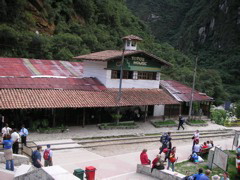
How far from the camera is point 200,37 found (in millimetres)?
138500

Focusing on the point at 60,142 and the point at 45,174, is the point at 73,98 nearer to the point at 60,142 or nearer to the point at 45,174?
the point at 60,142

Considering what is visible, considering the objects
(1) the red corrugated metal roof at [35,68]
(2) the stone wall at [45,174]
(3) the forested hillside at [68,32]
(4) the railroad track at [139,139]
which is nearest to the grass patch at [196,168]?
(4) the railroad track at [139,139]

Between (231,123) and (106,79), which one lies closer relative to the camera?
(106,79)

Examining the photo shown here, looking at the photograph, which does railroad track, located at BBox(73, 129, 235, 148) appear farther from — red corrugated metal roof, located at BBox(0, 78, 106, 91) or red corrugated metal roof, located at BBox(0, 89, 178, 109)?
red corrugated metal roof, located at BBox(0, 78, 106, 91)

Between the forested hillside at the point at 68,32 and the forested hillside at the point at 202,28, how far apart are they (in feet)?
152

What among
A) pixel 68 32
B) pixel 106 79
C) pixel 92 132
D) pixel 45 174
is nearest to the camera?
pixel 45 174

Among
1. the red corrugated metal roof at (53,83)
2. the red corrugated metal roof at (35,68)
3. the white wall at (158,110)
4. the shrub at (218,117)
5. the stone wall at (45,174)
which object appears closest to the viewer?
the stone wall at (45,174)

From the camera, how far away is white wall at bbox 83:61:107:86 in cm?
2656

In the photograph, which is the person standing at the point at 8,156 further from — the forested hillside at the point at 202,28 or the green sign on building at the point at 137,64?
the forested hillside at the point at 202,28

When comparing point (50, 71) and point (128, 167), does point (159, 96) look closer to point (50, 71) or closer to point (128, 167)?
point (50, 71)

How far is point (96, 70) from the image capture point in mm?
27422

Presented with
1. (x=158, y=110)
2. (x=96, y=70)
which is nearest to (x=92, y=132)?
(x=96, y=70)

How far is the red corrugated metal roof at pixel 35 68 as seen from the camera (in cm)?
2491

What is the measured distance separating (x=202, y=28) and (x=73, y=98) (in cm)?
12676
